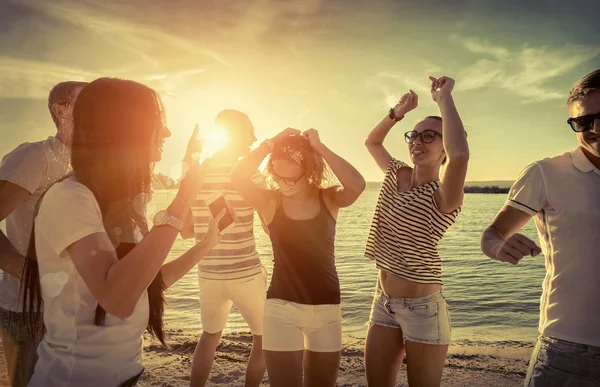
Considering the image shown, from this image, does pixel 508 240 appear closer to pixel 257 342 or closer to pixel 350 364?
pixel 257 342

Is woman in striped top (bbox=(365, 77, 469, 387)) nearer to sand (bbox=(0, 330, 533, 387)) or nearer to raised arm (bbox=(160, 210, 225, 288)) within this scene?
raised arm (bbox=(160, 210, 225, 288))

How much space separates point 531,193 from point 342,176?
171 centimetres

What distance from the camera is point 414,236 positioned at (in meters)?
3.73

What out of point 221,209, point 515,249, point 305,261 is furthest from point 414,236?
point 221,209

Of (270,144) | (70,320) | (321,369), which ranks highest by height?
(270,144)

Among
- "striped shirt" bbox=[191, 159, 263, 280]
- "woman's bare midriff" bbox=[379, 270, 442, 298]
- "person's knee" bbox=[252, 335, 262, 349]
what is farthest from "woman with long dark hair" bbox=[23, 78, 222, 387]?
"person's knee" bbox=[252, 335, 262, 349]

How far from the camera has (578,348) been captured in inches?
96.6

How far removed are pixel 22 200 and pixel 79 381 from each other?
1.99m

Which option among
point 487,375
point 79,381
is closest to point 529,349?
point 487,375

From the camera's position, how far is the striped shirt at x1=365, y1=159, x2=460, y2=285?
3703 mm

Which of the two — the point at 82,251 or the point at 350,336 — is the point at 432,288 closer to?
the point at 82,251

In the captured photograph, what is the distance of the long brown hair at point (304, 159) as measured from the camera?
13.3 feet

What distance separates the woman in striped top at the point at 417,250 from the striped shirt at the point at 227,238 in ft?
4.88

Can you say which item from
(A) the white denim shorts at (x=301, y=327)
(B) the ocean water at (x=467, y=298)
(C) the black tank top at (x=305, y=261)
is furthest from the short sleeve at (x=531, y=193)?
(B) the ocean water at (x=467, y=298)
